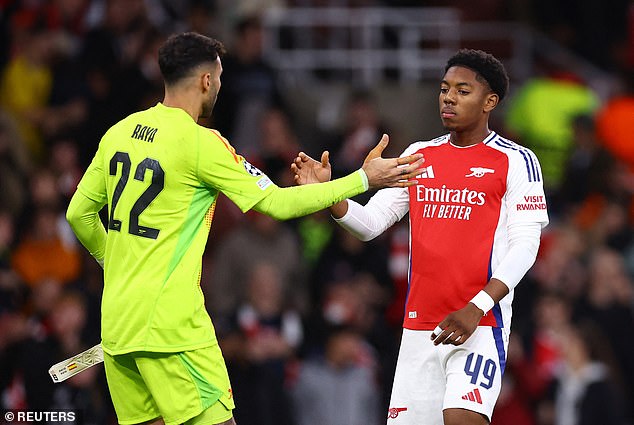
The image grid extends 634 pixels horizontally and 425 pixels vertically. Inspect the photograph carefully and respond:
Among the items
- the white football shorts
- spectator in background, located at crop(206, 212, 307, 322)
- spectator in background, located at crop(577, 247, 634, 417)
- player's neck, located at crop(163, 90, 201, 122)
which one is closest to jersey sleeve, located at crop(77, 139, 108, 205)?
player's neck, located at crop(163, 90, 201, 122)

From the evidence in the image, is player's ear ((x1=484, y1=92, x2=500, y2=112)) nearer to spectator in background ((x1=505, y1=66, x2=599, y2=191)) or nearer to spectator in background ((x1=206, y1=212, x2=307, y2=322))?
spectator in background ((x1=206, y1=212, x2=307, y2=322))

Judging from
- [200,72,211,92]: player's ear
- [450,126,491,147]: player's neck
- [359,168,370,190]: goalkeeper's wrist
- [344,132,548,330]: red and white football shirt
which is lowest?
[344,132,548,330]: red and white football shirt

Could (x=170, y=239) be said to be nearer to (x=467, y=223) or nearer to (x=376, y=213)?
(x=376, y=213)

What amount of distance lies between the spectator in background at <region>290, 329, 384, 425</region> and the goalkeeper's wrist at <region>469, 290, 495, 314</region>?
4276 millimetres

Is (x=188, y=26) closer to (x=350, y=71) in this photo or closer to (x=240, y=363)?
(x=350, y=71)

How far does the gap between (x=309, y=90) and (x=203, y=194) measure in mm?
8573

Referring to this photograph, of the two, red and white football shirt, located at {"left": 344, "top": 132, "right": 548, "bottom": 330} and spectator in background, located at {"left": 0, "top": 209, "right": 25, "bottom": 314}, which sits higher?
red and white football shirt, located at {"left": 344, "top": 132, "right": 548, "bottom": 330}

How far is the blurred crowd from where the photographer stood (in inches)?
413

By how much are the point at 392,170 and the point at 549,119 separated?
26.7ft

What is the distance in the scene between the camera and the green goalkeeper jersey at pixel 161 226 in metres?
6.24

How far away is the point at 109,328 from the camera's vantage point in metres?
6.32

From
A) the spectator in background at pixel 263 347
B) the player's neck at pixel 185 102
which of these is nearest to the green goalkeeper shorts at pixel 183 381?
the player's neck at pixel 185 102

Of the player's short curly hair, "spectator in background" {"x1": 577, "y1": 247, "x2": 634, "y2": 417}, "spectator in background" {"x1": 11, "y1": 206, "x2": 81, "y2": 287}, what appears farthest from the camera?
"spectator in background" {"x1": 577, "y1": 247, "x2": 634, "y2": 417}

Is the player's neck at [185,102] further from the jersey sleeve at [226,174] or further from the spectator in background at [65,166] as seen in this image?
the spectator in background at [65,166]
